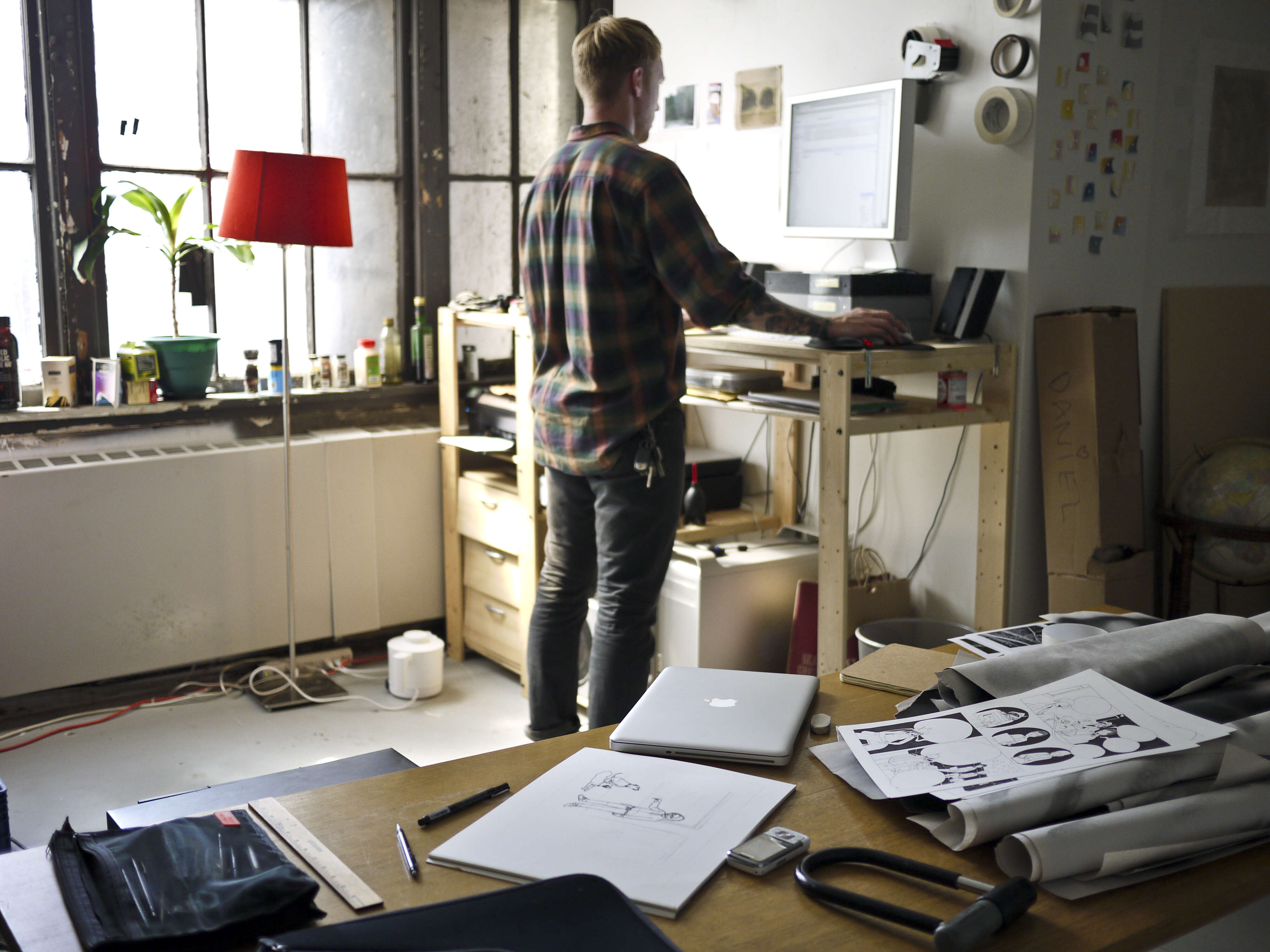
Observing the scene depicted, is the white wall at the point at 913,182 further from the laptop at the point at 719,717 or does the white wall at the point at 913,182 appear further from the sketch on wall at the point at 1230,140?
the laptop at the point at 719,717

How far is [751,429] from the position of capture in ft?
11.9

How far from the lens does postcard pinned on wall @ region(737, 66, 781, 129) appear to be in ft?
11.0

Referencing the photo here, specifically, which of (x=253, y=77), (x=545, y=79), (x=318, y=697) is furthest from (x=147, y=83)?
(x=318, y=697)

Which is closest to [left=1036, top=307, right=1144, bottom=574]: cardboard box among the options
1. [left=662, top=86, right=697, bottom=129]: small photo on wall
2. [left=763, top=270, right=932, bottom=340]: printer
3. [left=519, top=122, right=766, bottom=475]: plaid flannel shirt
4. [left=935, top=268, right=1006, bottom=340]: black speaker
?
[left=935, top=268, right=1006, bottom=340]: black speaker

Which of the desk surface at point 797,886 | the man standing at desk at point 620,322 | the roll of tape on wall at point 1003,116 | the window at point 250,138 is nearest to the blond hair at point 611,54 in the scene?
the man standing at desk at point 620,322

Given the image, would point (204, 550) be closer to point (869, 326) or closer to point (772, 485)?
point (772, 485)

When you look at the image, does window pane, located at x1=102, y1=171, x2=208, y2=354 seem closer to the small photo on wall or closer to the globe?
the small photo on wall

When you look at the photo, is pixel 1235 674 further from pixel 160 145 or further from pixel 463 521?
pixel 160 145

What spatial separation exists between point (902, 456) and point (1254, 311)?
1.10 meters

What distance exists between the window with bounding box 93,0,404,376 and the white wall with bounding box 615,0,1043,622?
3.08 ft

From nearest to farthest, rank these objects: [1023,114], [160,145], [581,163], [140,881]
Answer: [140,881] → [581,163] → [1023,114] → [160,145]

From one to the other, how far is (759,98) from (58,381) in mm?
2125

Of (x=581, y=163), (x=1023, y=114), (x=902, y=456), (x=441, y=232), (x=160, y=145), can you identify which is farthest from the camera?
(x=441, y=232)

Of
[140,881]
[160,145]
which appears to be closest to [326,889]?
[140,881]
